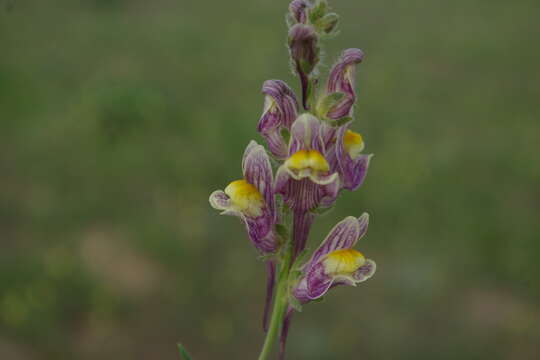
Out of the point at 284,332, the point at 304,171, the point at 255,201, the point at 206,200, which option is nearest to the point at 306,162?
the point at 304,171

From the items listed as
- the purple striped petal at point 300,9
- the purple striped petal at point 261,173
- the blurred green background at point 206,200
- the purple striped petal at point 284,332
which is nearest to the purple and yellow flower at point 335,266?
the purple striped petal at point 284,332

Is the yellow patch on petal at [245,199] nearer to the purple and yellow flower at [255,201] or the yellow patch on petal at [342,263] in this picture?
the purple and yellow flower at [255,201]

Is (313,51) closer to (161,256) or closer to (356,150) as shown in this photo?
(356,150)

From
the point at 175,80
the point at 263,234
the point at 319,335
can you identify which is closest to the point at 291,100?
the point at 263,234

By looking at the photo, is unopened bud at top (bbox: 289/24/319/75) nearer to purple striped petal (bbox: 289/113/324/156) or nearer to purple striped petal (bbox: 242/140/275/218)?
purple striped petal (bbox: 289/113/324/156)

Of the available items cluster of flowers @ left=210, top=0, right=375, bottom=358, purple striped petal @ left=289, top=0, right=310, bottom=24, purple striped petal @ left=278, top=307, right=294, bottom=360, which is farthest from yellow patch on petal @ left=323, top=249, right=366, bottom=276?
purple striped petal @ left=289, top=0, right=310, bottom=24
